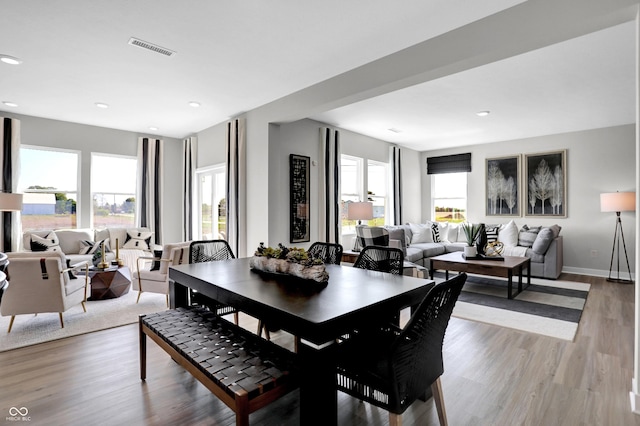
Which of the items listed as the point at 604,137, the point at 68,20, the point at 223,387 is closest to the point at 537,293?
the point at 604,137

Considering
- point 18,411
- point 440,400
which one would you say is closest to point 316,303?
point 440,400

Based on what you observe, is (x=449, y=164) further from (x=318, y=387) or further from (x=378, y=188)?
(x=318, y=387)

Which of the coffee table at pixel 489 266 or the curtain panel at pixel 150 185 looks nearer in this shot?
the coffee table at pixel 489 266

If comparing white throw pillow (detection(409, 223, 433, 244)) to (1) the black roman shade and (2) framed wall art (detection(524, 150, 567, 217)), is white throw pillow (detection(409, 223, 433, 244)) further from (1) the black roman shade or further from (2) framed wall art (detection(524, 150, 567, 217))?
(2) framed wall art (detection(524, 150, 567, 217))

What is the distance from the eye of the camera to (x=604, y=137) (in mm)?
5926

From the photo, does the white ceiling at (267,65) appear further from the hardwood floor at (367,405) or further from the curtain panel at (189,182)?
the hardwood floor at (367,405)

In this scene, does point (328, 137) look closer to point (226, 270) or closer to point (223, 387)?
point (226, 270)

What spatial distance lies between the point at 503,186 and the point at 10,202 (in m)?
8.48

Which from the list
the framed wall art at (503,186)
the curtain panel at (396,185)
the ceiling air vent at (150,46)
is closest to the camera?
the ceiling air vent at (150,46)

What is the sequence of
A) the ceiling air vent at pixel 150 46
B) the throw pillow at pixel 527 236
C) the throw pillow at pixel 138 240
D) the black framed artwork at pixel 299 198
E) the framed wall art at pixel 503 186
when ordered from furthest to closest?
the framed wall art at pixel 503 186 < the throw pillow at pixel 138 240 < the throw pillow at pixel 527 236 < the black framed artwork at pixel 299 198 < the ceiling air vent at pixel 150 46

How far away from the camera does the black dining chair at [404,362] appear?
1393 millimetres

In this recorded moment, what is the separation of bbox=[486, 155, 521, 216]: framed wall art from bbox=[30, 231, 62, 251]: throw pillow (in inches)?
316

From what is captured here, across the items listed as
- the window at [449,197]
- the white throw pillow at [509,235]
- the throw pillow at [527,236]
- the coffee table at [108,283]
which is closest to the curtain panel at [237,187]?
the coffee table at [108,283]

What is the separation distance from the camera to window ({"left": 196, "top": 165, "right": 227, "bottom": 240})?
6.29m
